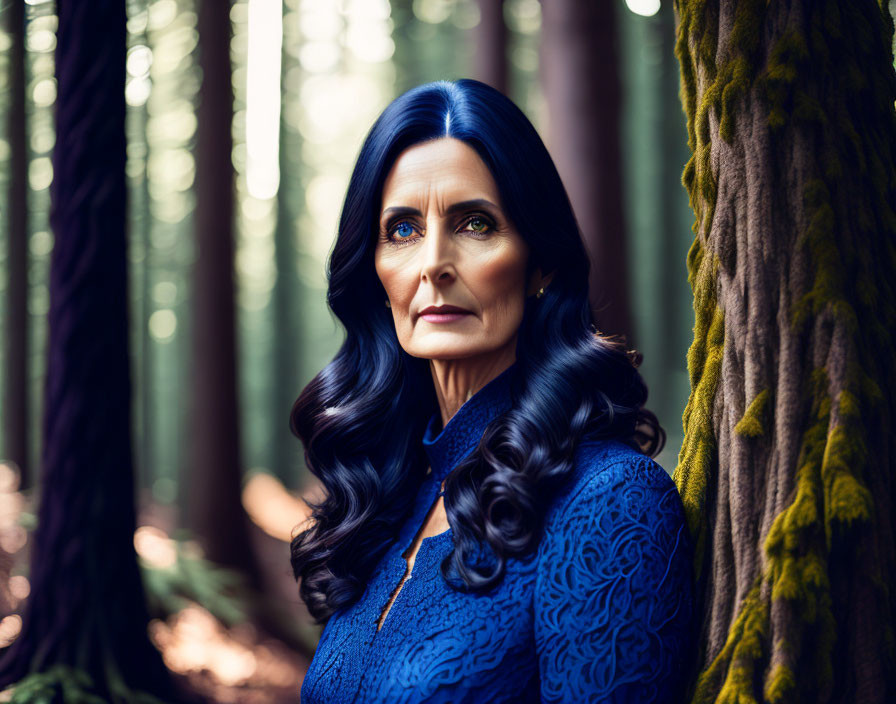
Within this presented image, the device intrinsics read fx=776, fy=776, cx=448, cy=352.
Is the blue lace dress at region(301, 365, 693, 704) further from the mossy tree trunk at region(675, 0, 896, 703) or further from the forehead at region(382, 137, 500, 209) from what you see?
the forehead at region(382, 137, 500, 209)

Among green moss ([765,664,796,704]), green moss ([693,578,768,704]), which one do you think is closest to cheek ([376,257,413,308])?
green moss ([693,578,768,704])

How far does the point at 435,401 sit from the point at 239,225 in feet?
22.6

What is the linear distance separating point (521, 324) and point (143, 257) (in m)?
12.6

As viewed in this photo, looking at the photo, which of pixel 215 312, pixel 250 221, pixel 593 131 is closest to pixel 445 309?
pixel 593 131

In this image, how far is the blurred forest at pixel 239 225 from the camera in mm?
6172

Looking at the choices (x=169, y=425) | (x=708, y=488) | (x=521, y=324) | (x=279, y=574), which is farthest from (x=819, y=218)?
(x=169, y=425)

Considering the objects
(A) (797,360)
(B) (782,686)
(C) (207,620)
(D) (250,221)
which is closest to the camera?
(B) (782,686)

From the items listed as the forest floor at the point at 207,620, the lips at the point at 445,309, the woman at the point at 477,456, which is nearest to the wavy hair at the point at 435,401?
the woman at the point at 477,456

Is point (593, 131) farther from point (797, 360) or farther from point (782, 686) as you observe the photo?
point (782, 686)

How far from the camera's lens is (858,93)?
184cm

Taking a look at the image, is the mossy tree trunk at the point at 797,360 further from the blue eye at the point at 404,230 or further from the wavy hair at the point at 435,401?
the blue eye at the point at 404,230

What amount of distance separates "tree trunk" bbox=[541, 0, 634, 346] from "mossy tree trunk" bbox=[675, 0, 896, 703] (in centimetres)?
417

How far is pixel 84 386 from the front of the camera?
336 cm

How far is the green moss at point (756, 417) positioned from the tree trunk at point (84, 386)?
2704 mm
